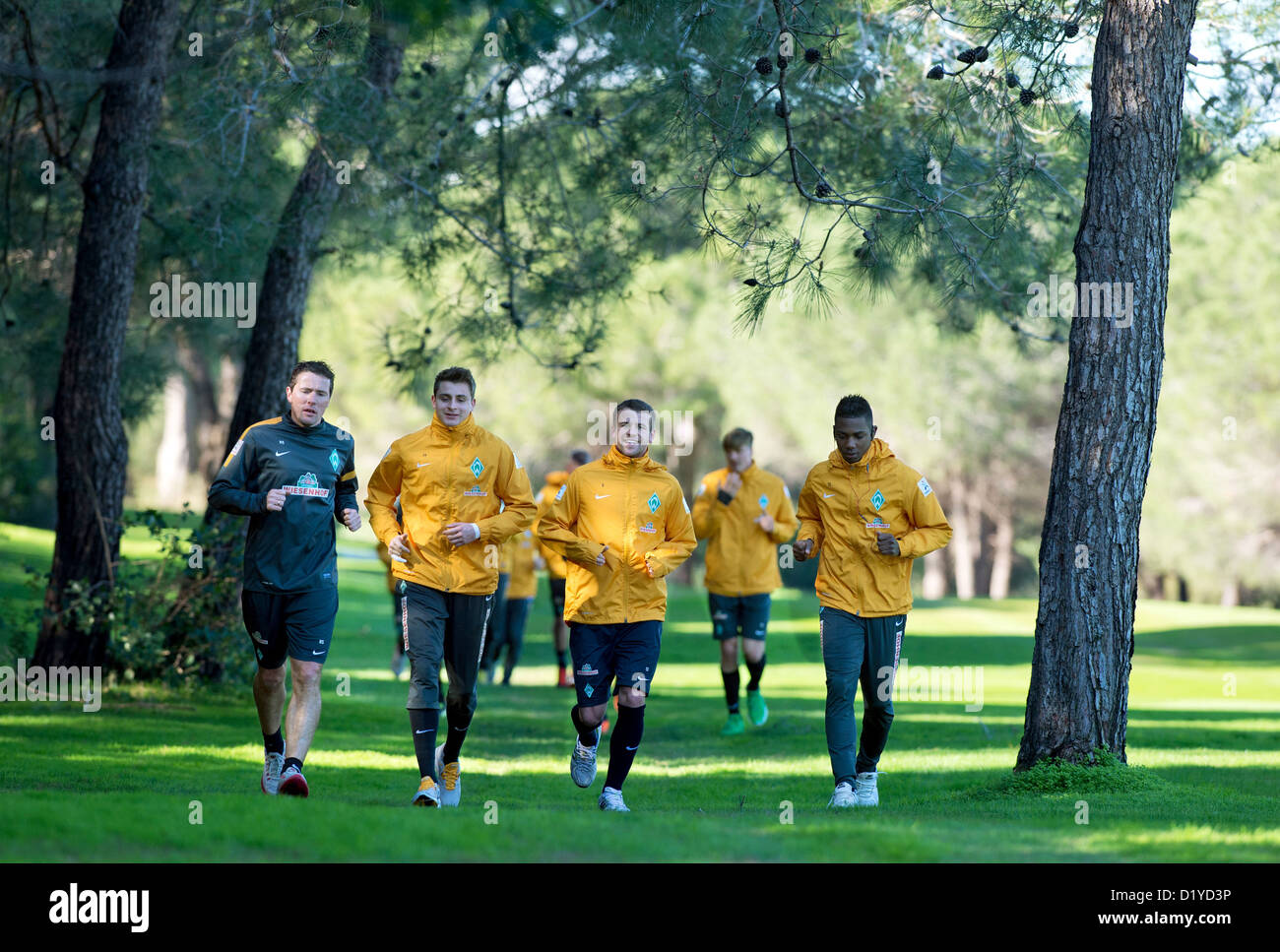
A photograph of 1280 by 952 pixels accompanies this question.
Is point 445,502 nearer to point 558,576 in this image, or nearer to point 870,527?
point 870,527

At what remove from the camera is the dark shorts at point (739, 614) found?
11.8m

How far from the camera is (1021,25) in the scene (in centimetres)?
883

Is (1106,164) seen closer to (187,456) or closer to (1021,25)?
(1021,25)

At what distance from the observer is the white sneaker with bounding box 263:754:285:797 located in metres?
7.48

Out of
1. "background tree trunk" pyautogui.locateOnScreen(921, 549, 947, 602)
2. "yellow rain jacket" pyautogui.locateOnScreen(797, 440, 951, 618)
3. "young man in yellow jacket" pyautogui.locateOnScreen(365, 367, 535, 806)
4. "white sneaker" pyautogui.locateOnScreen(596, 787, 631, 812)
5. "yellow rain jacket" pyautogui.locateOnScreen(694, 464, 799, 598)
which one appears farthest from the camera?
"background tree trunk" pyautogui.locateOnScreen(921, 549, 947, 602)

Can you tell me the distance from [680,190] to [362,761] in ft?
15.0

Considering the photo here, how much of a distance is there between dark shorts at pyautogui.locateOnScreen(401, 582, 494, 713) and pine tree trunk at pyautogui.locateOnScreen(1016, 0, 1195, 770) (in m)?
3.27

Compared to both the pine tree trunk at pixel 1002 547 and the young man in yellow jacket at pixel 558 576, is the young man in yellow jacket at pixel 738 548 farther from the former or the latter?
the pine tree trunk at pixel 1002 547

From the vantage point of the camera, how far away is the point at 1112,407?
8039 millimetres

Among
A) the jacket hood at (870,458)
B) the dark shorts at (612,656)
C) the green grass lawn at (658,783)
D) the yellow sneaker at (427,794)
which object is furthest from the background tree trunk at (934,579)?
the yellow sneaker at (427,794)

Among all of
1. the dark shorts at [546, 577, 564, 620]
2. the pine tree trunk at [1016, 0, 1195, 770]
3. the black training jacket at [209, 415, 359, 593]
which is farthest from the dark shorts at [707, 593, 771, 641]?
the black training jacket at [209, 415, 359, 593]

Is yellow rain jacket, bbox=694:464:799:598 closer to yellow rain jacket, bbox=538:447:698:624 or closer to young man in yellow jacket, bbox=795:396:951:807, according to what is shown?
young man in yellow jacket, bbox=795:396:951:807

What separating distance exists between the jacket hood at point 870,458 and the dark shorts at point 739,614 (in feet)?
13.2
